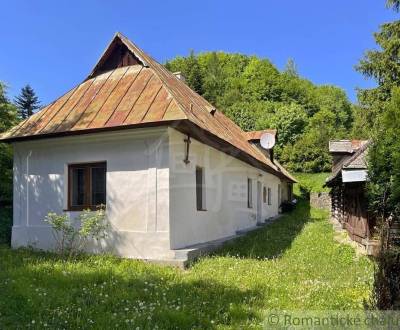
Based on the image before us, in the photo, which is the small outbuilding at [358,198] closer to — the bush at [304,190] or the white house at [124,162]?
the white house at [124,162]

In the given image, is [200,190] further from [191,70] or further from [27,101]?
[191,70]

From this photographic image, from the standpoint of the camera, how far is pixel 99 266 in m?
8.26

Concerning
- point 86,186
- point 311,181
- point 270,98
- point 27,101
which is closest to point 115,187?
point 86,186

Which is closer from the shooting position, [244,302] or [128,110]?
[244,302]

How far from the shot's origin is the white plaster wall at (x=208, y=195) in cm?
977

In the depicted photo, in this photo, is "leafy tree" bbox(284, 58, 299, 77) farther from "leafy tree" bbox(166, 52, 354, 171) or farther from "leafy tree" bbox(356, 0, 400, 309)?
"leafy tree" bbox(356, 0, 400, 309)

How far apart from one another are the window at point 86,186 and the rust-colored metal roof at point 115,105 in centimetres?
101

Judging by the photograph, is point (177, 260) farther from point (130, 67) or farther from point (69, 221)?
point (130, 67)

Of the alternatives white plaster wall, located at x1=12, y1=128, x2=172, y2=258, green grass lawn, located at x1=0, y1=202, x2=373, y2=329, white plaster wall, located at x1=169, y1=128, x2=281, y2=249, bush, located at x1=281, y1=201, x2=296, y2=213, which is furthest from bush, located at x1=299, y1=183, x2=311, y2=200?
white plaster wall, located at x1=12, y1=128, x2=172, y2=258

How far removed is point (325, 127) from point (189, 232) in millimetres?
41322

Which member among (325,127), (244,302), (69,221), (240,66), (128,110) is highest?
(240,66)

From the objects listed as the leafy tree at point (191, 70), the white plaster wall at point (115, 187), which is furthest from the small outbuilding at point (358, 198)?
the leafy tree at point (191, 70)

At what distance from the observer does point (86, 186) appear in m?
10.4

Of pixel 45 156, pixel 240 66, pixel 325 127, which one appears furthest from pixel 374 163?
pixel 240 66
